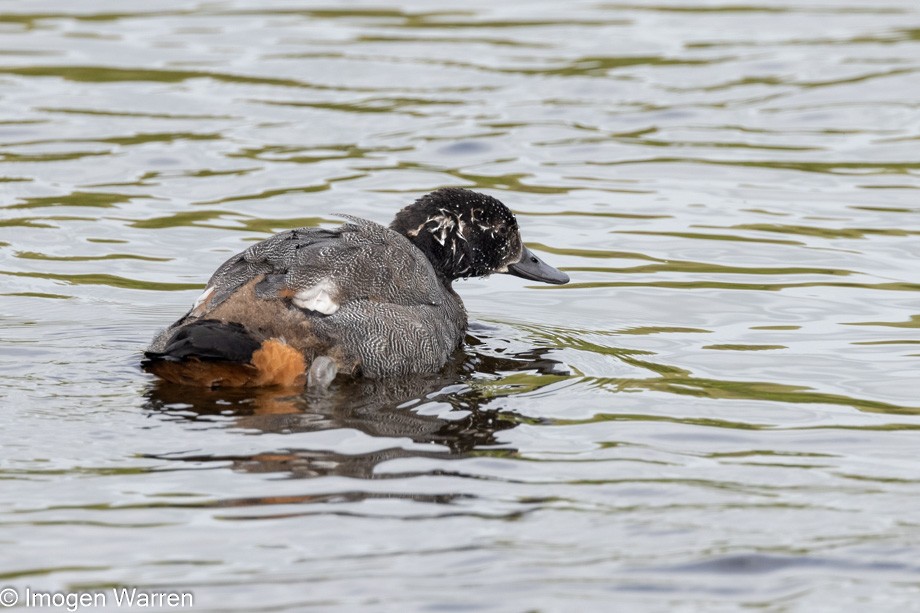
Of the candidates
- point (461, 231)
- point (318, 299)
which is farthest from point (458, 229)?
point (318, 299)

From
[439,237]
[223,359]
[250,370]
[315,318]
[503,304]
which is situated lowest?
[503,304]

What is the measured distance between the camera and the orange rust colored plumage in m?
8.46

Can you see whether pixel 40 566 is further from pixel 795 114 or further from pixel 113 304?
pixel 795 114

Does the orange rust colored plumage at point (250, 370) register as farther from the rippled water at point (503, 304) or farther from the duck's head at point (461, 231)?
the duck's head at point (461, 231)

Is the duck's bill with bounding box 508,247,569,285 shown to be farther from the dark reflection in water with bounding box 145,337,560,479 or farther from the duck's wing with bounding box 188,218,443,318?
the dark reflection in water with bounding box 145,337,560,479

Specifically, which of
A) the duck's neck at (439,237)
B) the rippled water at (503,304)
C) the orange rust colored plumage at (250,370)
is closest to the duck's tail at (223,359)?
the orange rust colored plumage at (250,370)

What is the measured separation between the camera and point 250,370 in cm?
854

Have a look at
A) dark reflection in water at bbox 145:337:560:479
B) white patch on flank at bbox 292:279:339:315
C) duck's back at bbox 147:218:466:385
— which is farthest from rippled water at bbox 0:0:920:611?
white patch on flank at bbox 292:279:339:315

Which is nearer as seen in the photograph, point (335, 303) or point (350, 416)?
point (350, 416)

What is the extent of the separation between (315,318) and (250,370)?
546mm

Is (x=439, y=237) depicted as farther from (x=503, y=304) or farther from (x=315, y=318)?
(x=315, y=318)

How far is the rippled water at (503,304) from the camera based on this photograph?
6465mm

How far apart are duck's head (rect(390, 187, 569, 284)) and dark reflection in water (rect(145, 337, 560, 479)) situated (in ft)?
5.25

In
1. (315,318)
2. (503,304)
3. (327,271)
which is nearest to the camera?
(315,318)
